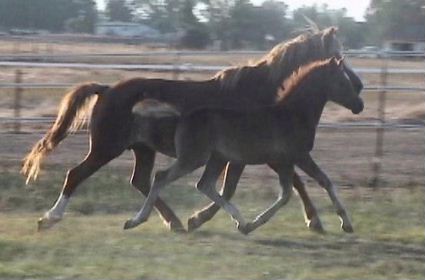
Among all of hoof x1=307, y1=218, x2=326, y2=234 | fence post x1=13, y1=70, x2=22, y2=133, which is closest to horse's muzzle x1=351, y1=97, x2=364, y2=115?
hoof x1=307, y1=218, x2=326, y2=234

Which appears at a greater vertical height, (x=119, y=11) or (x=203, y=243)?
(x=203, y=243)

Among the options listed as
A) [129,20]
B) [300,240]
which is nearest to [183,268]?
[300,240]

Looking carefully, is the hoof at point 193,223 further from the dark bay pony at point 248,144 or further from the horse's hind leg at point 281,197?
the horse's hind leg at point 281,197

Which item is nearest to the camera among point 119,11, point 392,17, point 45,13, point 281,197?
point 281,197

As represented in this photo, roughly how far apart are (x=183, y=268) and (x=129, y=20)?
18.0 meters

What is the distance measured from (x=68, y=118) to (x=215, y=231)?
177 centimetres

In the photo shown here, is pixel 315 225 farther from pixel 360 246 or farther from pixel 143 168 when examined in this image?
pixel 143 168

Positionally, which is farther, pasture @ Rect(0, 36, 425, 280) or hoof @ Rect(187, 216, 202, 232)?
hoof @ Rect(187, 216, 202, 232)

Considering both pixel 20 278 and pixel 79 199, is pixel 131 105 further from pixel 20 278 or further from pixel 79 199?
pixel 20 278

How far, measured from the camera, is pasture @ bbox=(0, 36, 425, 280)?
7602mm

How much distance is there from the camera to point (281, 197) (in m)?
9.39

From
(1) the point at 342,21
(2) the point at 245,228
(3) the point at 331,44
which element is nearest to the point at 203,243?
(2) the point at 245,228

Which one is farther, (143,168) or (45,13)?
(45,13)

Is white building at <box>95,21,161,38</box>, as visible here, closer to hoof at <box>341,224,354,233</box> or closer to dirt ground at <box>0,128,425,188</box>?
dirt ground at <box>0,128,425,188</box>
